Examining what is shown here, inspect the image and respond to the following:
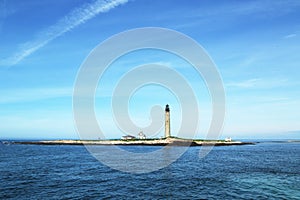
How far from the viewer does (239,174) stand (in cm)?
4250

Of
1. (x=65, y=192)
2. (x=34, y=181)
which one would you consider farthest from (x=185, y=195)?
A: (x=34, y=181)

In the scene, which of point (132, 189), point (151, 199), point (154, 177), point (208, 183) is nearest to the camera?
point (151, 199)

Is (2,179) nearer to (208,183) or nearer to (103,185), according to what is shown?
(103,185)

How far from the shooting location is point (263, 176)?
4062 cm

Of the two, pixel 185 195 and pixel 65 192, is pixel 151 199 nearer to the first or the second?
pixel 185 195

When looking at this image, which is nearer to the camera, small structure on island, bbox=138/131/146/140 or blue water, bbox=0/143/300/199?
blue water, bbox=0/143/300/199

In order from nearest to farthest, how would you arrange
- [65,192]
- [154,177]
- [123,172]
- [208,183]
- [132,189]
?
[65,192] < [132,189] < [208,183] < [154,177] < [123,172]

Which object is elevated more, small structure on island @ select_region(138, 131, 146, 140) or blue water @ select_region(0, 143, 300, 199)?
small structure on island @ select_region(138, 131, 146, 140)

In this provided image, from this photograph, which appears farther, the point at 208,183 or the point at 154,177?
the point at 154,177

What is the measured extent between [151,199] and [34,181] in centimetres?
1758

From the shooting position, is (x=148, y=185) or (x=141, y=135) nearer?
(x=148, y=185)

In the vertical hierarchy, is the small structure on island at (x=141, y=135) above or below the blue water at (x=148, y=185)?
above

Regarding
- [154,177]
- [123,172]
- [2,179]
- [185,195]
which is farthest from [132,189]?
[2,179]

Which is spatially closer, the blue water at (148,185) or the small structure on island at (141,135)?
the blue water at (148,185)
